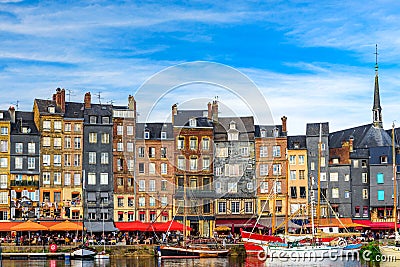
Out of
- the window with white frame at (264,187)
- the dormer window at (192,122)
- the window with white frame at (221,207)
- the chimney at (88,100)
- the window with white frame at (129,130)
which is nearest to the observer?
the window with white frame at (129,130)

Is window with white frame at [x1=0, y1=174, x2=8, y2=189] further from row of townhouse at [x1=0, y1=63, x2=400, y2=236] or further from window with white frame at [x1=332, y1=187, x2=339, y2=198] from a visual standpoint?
window with white frame at [x1=332, y1=187, x2=339, y2=198]

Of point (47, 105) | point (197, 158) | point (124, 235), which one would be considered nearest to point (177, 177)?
point (197, 158)

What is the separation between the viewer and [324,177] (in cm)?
8894

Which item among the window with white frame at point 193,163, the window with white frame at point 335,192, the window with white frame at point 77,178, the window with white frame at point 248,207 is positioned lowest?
the window with white frame at point 248,207

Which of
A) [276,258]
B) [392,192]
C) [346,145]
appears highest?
[346,145]

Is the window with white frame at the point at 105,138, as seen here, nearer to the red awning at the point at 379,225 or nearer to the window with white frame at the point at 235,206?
the window with white frame at the point at 235,206

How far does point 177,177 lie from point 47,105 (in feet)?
53.1

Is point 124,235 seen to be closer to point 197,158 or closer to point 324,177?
point 197,158

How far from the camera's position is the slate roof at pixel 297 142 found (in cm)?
8881

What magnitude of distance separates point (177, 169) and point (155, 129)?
5063 mm

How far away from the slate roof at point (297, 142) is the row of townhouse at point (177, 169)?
0.12m

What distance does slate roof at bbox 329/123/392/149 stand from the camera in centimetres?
9131

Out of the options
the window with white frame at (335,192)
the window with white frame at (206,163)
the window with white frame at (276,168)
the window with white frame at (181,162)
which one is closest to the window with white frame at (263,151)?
the window with white frame at (276,168)

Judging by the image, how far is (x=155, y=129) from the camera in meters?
85.7
